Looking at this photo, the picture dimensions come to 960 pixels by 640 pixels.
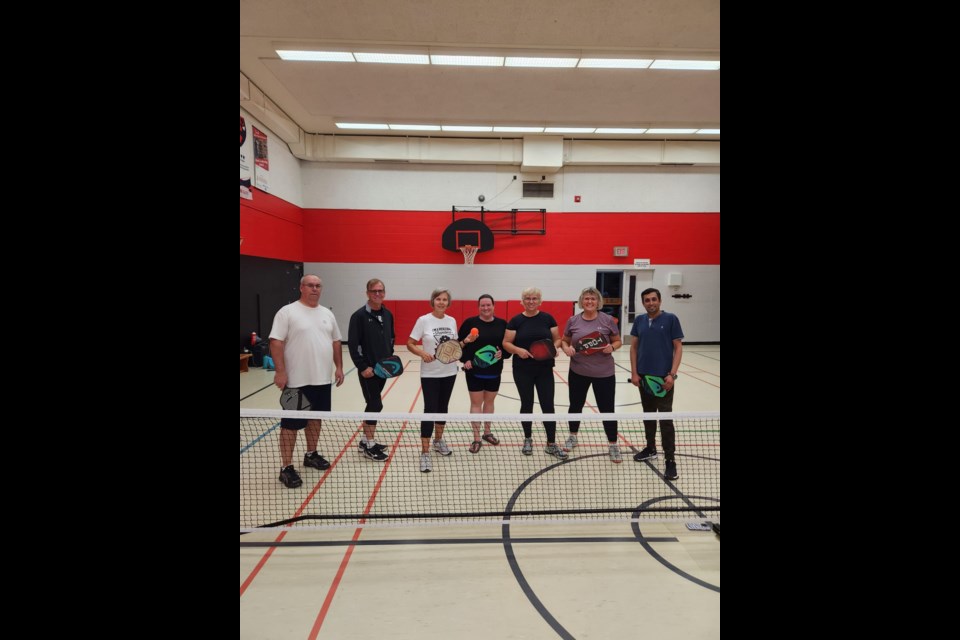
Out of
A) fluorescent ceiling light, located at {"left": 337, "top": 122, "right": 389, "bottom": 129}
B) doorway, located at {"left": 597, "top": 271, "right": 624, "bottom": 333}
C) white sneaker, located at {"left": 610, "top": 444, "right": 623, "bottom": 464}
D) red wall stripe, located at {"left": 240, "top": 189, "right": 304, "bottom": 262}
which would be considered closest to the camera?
white sneaker, located at {"left": 610, "top": 444, "right": 623, "bottom": 464}

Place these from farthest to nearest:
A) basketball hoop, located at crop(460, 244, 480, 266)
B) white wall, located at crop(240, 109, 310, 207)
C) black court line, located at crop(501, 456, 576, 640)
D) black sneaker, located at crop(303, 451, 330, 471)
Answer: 1. basketball hoop, located at crop(460, 244, 480, 266)
2. white wall, located at crop(240, 109, 310, 207)
3. black sneaker, located at crop(303, 451, 330, 471)
4. black court line, located at crop(501, 456, 576, 640)

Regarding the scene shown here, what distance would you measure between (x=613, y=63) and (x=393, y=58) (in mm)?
4510

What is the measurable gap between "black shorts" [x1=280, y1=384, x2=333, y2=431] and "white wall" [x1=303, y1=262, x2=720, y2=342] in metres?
9.66

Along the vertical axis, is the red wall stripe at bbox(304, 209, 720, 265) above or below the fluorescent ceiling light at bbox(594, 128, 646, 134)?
below

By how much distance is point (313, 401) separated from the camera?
4352 millimetres

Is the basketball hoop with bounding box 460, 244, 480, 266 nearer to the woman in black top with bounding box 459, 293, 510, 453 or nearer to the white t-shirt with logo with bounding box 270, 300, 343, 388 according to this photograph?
the woman in black top with bounding box 459, 293, 510, 453

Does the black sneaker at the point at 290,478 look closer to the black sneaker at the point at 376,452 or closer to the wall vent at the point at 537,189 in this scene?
the black sneaker at the point at 376,452

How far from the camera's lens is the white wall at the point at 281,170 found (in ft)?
37.9

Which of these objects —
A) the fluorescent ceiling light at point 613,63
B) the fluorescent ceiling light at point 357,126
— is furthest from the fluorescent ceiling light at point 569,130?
the fluorescent ceiling light at point 357,126

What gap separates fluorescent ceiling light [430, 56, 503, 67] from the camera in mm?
8461


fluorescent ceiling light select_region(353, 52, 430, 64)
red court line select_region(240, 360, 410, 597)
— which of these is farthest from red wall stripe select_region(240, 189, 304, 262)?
red court line select_region(240, 360, 410, 597)

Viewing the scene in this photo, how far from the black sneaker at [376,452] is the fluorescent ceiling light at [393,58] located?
7.58 metres

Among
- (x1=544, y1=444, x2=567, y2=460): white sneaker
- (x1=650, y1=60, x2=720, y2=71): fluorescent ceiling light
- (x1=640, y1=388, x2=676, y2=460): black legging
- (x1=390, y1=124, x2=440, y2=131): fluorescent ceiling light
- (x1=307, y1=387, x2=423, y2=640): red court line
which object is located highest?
(x1=390, y1=124, x2=440, y2=131): fluorescent ceiling light
